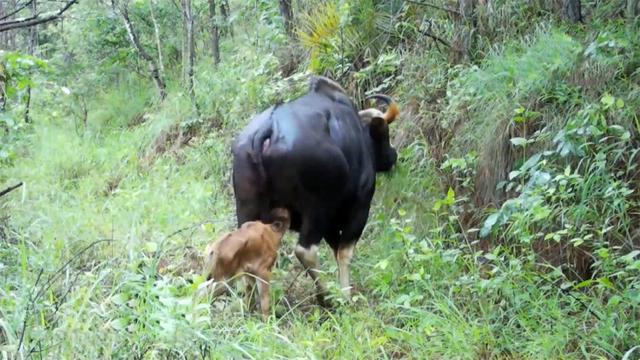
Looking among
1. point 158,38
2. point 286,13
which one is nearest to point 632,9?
point 286,13

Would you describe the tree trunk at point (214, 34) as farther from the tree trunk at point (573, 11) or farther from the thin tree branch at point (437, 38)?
the tree trunk at point (573, 11)

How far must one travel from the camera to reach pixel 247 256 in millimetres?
4801

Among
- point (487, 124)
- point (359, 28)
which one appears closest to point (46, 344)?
point (487, 124)

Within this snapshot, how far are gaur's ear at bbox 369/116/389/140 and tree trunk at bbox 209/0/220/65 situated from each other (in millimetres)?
6702

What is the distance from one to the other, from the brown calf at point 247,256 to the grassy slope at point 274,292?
18cm

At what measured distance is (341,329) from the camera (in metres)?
4.73

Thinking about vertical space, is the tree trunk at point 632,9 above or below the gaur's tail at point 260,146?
above

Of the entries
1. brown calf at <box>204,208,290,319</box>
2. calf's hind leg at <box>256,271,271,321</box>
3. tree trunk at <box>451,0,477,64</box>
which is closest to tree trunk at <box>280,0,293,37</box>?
tree trunk at <box>451,0,477,64</box>

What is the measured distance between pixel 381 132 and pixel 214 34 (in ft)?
24.2

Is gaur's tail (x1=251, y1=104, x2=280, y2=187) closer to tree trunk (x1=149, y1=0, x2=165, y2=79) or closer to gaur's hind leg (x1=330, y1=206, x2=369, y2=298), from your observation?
gaur's hind leg (x1=330, y1=206, x2=369, y2=298)

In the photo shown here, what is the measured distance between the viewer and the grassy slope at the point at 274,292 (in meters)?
3.64

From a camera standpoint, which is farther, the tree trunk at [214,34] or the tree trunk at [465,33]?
the tree trunk at [214,34]

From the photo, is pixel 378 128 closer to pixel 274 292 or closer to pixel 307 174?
pixel 307 174

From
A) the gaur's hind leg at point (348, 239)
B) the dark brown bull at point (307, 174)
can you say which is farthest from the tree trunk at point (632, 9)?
the gaur's hind leg at point (348, 239)
